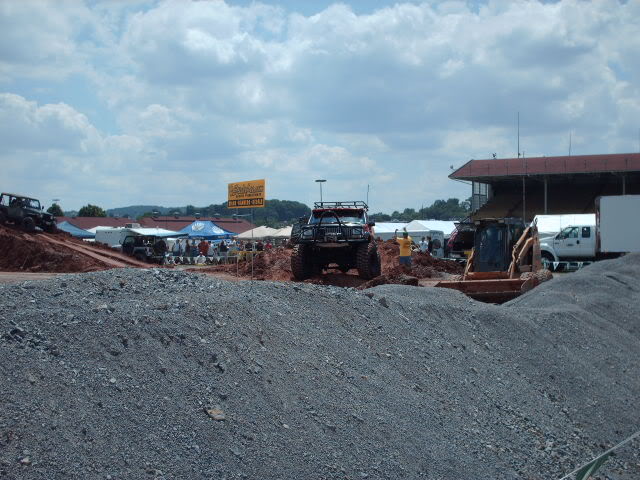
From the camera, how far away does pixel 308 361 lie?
8.20m

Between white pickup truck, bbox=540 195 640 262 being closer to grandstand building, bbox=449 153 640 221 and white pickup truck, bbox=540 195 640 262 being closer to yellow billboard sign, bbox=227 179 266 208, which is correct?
yellow billboard sign, bbox=227 179 266 208

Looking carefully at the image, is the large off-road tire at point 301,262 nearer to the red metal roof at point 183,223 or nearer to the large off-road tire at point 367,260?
the large off-road tire at point 367,260

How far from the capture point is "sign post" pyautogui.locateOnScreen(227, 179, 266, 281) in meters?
21.8

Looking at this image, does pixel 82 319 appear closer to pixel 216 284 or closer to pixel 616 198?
pixel 216 284

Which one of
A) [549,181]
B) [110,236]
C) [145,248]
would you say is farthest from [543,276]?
[549,181]

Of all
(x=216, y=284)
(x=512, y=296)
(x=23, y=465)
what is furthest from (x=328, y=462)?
(x=512, y=296)

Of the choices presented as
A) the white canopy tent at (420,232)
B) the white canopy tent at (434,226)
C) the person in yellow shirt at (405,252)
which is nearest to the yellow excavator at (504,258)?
the person in yellow shirt at (405,252)

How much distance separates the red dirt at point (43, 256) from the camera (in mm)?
25062

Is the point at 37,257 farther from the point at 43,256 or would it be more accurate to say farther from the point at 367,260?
the point at 367,260

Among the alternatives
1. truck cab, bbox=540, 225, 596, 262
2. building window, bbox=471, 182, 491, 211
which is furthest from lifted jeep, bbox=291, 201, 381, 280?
building window, bbox=471, 182, 491, 211

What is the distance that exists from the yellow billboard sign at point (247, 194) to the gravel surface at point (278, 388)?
994cm

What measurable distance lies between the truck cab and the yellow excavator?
43.9 ft

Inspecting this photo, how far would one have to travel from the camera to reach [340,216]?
69.4 ft

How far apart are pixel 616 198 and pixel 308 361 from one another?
1072 inches
